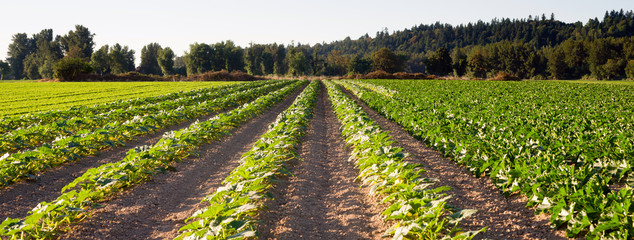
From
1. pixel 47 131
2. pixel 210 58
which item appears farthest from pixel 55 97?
pixel 210 58

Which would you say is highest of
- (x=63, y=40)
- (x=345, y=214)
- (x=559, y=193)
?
(x=63, y=40)

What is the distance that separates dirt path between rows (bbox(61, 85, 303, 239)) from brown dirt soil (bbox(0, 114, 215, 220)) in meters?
1.40

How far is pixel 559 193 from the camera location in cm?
457

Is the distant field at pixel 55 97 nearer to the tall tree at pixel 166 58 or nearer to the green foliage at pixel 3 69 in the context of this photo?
the tall tree at pixel 166 58

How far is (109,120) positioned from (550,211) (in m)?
15.6

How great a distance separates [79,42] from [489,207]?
131177mm

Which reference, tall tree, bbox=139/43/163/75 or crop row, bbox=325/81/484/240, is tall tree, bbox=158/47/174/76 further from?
crop row, bbox=325/81/484/240

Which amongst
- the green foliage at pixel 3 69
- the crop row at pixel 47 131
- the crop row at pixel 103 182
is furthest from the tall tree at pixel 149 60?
the crop row at pixel 103 182

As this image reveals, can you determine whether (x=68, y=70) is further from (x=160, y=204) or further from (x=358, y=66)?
(x=358, y=66)

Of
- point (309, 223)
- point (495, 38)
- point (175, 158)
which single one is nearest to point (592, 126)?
point (309, 223)

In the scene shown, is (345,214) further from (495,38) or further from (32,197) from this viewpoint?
(495,38)

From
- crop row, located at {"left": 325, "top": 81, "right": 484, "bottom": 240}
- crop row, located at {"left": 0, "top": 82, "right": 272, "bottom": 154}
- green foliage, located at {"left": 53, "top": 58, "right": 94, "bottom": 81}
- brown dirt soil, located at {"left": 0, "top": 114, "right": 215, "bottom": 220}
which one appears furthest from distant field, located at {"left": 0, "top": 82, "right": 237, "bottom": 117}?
green foliage, located at {"left": 53, "top": 58, "right": 94, "bottom": 81}

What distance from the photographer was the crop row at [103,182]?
459cm

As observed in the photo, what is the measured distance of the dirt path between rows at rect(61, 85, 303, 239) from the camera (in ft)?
16.7
